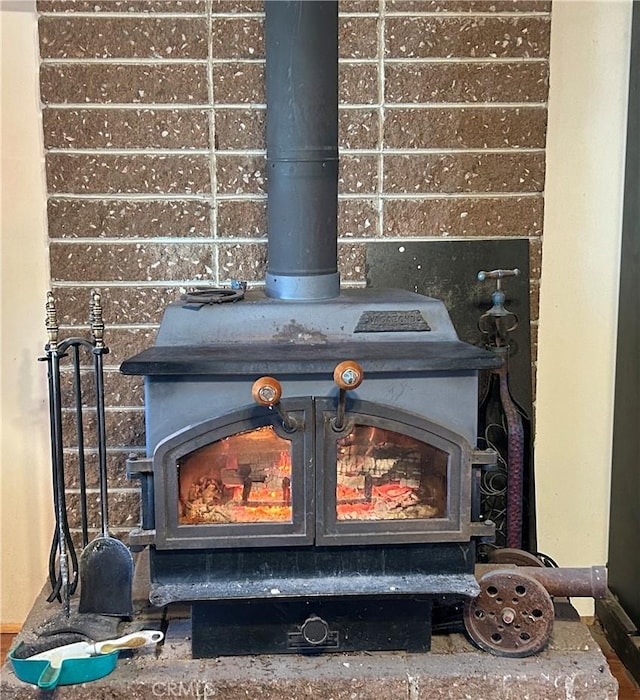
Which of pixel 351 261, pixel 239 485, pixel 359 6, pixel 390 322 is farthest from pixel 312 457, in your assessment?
pixel 359 6

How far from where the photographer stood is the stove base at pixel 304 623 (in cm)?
171

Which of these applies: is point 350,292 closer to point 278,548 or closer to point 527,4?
point 278,548

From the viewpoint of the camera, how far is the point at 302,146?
1.75 meters

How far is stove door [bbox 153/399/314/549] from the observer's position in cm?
162

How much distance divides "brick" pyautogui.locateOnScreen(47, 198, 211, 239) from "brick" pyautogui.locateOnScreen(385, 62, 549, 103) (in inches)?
21.4

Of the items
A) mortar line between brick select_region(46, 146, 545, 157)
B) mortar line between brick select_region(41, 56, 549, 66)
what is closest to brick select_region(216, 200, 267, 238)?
mortar line between brick select_region(46, 146, 545, 157)

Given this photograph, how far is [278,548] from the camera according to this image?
1.68 m

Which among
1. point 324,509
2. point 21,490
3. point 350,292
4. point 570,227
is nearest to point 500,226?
point 570,227

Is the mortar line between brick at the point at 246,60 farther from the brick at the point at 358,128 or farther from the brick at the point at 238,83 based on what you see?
the brick at the point at 358,128

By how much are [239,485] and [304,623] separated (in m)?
0.30

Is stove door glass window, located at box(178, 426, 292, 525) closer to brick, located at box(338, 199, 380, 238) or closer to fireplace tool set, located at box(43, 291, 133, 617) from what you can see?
fireplace tool set, located at box(43, 291, 133, 617)

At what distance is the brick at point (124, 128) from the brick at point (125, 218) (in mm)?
134

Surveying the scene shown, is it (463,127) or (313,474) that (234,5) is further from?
(313,474)

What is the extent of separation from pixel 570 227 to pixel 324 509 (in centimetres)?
99
